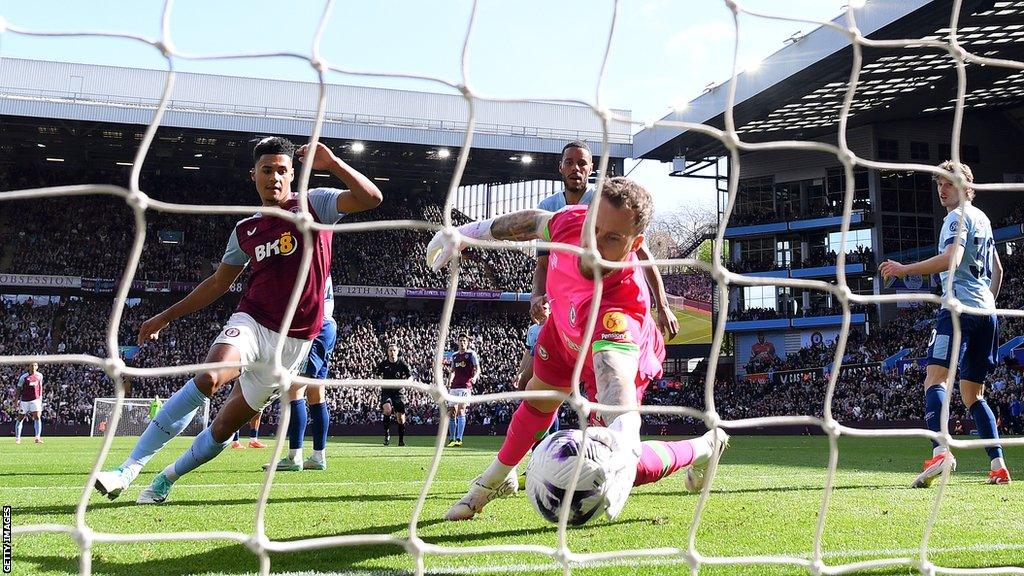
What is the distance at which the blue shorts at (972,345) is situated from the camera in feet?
17.9

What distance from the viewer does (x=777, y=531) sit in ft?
11.7

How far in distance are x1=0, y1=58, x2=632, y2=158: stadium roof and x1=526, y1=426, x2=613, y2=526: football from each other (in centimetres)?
2844

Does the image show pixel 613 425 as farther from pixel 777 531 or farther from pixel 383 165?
pixel 383 165

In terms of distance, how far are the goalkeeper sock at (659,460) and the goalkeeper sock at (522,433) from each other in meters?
0.69

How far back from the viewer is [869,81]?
1171 inches

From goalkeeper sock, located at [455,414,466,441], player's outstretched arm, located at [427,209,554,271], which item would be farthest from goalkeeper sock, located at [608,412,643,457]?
goalkeeper sock, located at [455,414,466,441]

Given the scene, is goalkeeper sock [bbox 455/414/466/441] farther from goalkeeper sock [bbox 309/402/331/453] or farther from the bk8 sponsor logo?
the bk8 sponsor logo

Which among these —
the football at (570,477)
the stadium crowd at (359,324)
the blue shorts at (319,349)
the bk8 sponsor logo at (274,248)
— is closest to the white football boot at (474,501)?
the football at (570,477)

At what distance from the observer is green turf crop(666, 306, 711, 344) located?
123 feet

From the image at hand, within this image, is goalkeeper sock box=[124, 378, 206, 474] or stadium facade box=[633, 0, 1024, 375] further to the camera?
stadium facade box=[633, 0, 1024, 375]

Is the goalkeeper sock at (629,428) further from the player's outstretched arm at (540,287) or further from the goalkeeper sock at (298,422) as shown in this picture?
the goalkeeper sock at (298,422)

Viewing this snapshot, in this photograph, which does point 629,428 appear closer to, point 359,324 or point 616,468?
point 616,468

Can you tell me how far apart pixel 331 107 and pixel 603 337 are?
3264 centimetres

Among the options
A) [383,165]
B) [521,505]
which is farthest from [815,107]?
[521,505]
